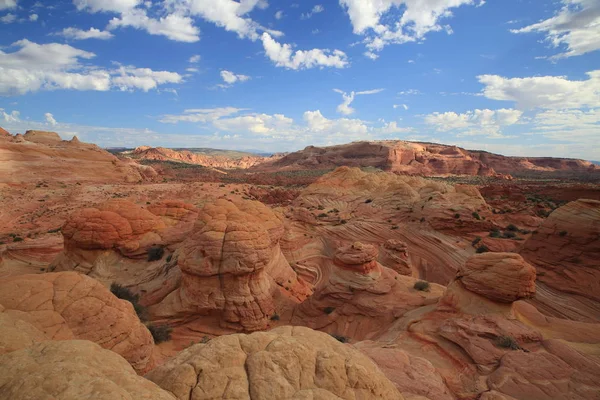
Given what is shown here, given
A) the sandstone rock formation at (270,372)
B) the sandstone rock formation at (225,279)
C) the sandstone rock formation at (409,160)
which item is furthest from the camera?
the sandstone rock formation at (409,160)

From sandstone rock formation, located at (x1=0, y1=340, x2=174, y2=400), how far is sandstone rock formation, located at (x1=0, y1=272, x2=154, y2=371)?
3.12 metres

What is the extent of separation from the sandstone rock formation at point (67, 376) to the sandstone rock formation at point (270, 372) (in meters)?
0.58

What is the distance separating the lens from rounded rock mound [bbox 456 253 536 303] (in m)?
9.86

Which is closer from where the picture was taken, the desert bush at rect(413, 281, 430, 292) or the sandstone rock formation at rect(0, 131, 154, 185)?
the desert bush at rect(413, 281, 430, 292)

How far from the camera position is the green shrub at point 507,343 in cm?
819

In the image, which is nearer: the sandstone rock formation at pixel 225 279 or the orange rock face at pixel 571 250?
the sandstone rock formation at pixel 225 279

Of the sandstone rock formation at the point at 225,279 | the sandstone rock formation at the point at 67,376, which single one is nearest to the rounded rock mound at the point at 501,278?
the sandstone rock formation at the point at 225,279

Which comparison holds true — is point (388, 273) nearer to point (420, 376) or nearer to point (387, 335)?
point (387, 335)

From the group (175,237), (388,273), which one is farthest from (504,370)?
(175,237)

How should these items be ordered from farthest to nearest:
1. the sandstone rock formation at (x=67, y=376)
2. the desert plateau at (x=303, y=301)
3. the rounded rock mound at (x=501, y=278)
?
1. the rounded rock mound at (x=501, y=278)
2. the desert plateau at (x=303, y=301)
3. the sandstone rock formation at (x=67, y=376)

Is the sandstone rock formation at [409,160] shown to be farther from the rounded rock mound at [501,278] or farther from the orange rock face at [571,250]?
the rounded rock mound at [501,278]

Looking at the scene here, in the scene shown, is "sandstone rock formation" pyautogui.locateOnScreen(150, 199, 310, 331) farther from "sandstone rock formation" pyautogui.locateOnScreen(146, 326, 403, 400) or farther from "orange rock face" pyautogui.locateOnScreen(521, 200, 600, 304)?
"orange rock face" pyautogui.locateOnScreen(521, 200, 600, 304)

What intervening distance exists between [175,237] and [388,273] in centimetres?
1094

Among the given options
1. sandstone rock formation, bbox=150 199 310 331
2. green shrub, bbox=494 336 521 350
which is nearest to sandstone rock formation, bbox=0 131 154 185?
sandstone rock formation, bbox=150 199 310 331
